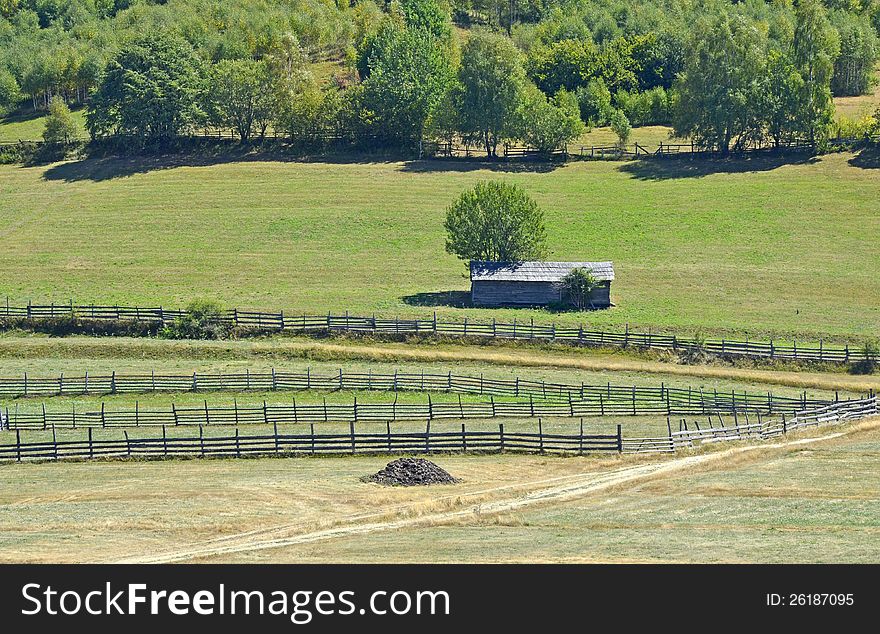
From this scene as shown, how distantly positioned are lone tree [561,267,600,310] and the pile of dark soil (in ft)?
119

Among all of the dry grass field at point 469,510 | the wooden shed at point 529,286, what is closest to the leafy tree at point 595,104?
the wooden shed at point 529,286

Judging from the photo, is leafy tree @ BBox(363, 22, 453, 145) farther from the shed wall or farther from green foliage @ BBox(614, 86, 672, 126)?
the shed wall

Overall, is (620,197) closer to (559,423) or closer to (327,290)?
(327,290)

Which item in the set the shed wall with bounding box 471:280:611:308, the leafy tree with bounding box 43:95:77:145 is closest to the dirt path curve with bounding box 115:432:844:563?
the shed wall with bounding box 471:280:611:308

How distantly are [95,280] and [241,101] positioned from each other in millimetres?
36762

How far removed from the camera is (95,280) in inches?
3782

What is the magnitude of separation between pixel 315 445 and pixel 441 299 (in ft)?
109

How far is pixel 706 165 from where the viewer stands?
122438 millimetres

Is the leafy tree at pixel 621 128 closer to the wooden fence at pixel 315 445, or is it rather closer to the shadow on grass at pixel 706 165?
the shadow on grass at pixel 706 165

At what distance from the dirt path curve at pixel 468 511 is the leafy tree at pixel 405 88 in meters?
76.7

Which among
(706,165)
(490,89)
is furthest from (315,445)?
(706,165)

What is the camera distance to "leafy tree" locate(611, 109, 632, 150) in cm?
12888

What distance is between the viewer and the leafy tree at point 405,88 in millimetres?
126750
